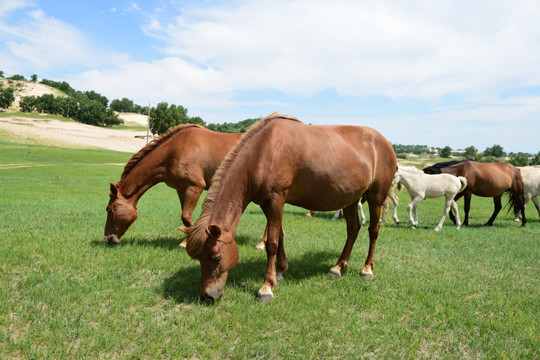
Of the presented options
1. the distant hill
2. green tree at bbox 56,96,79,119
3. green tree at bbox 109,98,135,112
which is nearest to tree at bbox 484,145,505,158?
green tree at bbox 56,96,79,119

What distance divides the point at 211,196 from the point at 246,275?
168cm

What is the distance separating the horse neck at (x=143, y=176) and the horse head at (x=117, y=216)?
16 cm

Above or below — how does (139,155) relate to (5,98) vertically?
below

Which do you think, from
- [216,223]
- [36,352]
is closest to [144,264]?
[216,223]

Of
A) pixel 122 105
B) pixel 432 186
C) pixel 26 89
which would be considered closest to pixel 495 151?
pixel 432 186

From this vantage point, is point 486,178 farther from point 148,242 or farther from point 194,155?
point 148,242

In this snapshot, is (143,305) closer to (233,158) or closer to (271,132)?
(233,158)

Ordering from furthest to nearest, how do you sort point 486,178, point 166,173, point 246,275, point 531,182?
point 531,182 → point 486,178 → point 166,173 → point 246,275

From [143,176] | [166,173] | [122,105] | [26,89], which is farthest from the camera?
[122,105]

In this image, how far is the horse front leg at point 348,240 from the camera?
5362mm

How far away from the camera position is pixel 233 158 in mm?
4430

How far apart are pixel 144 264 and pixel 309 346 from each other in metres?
3.17

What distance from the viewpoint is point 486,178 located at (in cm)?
1205

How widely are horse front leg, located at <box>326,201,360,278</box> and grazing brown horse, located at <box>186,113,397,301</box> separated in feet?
0.08
